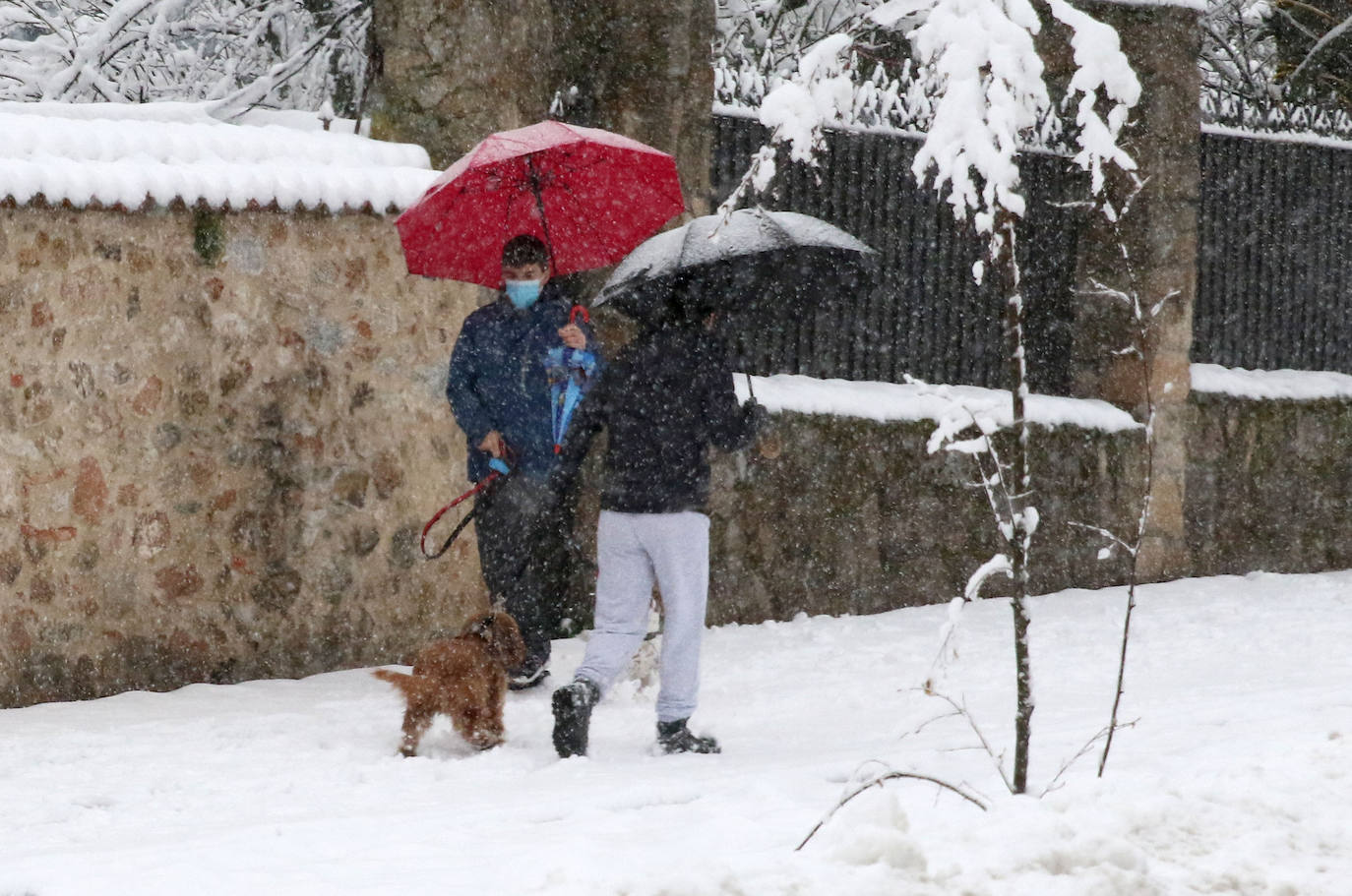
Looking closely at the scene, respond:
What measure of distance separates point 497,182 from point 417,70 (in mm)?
1208

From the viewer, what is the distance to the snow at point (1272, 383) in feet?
29.3

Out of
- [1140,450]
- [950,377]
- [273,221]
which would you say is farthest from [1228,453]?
[273,221]

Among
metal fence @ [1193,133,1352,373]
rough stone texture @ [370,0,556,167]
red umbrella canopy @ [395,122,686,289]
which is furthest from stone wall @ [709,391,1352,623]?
rough stone texture @ [370,0,556,167]

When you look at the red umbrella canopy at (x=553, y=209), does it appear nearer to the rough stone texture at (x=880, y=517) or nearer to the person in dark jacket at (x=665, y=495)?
the person in dark jacket at (x=665, y=495)


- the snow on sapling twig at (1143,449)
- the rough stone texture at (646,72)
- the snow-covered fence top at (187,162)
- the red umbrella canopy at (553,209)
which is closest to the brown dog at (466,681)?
the red umbrella canopy at (553,209)

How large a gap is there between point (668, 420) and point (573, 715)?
0.96 metres

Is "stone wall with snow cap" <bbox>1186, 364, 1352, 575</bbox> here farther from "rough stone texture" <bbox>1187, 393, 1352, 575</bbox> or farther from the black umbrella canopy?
the black umbrella canopy

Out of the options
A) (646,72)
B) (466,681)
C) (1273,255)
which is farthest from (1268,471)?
(466,681)

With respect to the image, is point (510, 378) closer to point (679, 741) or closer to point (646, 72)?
point (679, 741)

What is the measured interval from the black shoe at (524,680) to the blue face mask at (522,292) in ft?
4.68

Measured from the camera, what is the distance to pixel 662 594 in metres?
4.95

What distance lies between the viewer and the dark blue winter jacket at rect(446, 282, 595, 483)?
5.86 metres

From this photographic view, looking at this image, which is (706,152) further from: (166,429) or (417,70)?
(166,429)

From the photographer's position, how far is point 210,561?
6051 mm
